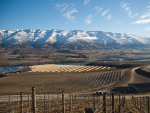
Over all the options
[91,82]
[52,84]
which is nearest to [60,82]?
[52,84]

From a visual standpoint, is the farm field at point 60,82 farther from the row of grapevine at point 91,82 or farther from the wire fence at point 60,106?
the wire fence at point 60,106

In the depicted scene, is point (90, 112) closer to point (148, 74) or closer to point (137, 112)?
point (137, 112)

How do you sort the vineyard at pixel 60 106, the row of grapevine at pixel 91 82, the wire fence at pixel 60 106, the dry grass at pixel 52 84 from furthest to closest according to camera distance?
1. the row of grapevine at pixel 91 82
2. the dry grass at pixel 52 84
3. the vineyard at pixel 60 106
4. the wire fence at pixel 60 106

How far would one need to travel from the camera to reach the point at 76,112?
12.9 m

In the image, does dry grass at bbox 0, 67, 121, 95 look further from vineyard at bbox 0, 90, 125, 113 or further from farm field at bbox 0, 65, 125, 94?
vineyard at bbox 0, 90, 125, 113

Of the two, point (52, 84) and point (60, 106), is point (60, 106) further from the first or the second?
point (52, 84)

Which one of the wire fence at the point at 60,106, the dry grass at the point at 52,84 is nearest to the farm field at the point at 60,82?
the dry grass at the point at 52,84

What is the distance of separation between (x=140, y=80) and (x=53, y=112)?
133 feet

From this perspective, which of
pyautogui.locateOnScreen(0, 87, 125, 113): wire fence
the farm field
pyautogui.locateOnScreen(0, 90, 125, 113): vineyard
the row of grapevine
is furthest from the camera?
the row of grapevine

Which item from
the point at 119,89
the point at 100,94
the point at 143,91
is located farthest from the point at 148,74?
the point at 100,94

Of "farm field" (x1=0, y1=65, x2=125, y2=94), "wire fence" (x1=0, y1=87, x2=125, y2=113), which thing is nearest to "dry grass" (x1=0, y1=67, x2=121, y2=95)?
"farm field" (x1=0, y1=65, x2=125, y2=94)

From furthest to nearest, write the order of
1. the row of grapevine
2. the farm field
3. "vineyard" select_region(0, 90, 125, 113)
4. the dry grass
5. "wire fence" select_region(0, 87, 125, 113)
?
1. the row of grapevine
2. the farm field
3. the dry grass
4. "vineyard" select_region(0, 90, 125, 113)
5. "wire fence" select_region(0, 87, 125, 113)

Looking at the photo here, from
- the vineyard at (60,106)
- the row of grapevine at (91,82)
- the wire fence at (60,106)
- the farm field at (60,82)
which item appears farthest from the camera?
the row of grapevine at (91,82)

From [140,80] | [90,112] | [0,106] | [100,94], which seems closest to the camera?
[90,112]
